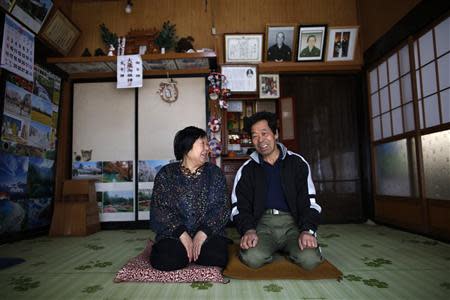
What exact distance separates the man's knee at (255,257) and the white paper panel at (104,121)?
10.2 feet

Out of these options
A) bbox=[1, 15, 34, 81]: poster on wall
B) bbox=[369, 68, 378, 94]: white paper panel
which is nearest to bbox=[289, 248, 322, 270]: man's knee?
bbox=[369, 68, 378, 94]: white paper panel

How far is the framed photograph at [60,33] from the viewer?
13.1 feet

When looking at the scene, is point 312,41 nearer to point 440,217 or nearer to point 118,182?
point 440,217

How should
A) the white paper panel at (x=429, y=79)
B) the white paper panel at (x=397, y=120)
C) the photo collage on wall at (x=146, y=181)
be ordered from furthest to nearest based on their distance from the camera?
the photo collage on wall at (x=146, y=181) → the white paper panel at (x=397, y=120) → the white paper panel at (x=429, y=79)

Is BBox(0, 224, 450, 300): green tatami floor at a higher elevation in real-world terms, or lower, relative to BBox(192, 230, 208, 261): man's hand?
lower

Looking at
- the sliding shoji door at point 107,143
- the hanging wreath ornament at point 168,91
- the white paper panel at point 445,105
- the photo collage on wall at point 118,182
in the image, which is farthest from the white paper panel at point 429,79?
the sliding shoji door at point 107,143

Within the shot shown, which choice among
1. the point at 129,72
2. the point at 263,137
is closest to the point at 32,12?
the point at 129,72

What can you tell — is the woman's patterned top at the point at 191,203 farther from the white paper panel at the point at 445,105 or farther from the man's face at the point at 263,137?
the white paper panel at the point at 445,105

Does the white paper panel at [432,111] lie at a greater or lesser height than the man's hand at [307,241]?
greater

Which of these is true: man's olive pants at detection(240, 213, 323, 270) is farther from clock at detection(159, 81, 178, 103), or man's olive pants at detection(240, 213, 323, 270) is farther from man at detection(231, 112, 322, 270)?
clock at detection(159, 81, 178, 103)

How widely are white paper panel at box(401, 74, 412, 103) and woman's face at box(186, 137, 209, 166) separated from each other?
2972 millimetres

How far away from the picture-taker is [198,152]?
2.30 metres

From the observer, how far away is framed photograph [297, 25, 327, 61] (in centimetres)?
467

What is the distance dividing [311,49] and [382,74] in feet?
3.87
